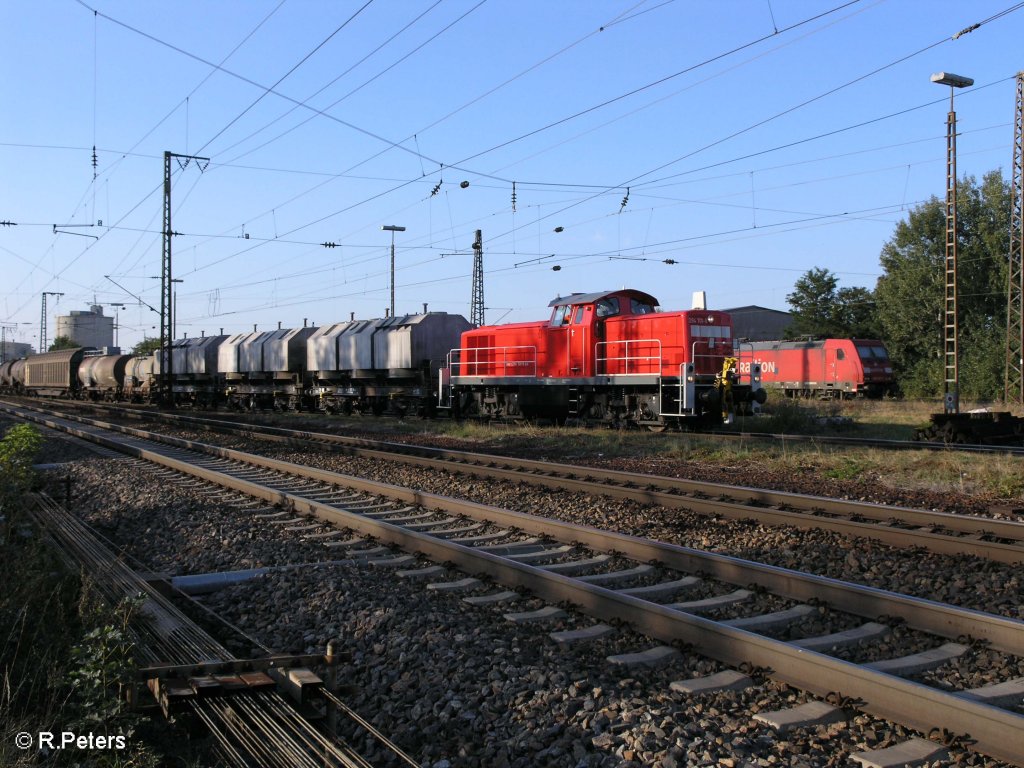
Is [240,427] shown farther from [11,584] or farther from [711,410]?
[11,584]

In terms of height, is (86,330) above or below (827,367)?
above

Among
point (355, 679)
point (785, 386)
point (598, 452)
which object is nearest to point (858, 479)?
point (598, 452)

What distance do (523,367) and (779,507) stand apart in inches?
482

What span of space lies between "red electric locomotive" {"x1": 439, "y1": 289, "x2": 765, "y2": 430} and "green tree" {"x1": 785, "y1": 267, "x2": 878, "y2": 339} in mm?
35935

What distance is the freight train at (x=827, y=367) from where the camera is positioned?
113 feet

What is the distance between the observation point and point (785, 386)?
37094 mm

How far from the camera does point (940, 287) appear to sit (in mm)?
41656

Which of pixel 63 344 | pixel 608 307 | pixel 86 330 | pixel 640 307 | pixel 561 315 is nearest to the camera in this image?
pixel 608 307

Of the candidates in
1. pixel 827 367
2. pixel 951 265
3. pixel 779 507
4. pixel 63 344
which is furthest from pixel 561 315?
pixel 63 344

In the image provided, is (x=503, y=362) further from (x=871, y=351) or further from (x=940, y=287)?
(x=940, y=287)

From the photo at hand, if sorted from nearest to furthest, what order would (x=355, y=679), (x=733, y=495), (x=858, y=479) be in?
1. (x=355, y=679)
2. (x=733, y=495)
3. (x=858, y=479)

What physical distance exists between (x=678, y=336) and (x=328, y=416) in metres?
16.6

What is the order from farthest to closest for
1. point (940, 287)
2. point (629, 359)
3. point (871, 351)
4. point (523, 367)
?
point (940, 287) → point (871, 351) → point (523, 367) → point (629, 359)

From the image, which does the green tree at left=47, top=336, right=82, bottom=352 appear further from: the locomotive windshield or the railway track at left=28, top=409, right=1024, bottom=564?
the railway track at left=28, top=409, right=1024, bottom=564
